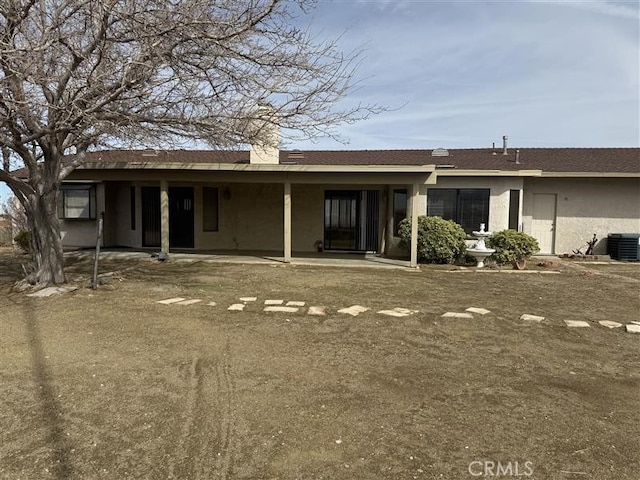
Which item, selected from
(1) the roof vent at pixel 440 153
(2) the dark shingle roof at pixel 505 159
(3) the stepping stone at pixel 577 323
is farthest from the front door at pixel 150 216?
(3) the stepping stone at pixel 577 323

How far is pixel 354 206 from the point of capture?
14.8 meters

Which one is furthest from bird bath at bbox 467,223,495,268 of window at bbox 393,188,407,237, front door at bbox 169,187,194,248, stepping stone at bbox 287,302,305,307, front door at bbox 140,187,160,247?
front door at bbox 140,187,160,247

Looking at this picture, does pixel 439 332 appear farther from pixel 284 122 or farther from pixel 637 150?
pixel 637 150

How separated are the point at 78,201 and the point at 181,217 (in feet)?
11.8

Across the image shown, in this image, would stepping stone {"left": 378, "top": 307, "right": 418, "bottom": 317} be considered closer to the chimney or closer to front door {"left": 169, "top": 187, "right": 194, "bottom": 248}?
the chimney

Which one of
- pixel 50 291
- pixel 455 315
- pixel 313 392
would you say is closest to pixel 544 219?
pixel 455 315

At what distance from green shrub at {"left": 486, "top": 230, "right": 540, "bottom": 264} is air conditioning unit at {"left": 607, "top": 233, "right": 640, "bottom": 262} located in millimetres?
3907

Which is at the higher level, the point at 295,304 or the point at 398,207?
the point at 398,207

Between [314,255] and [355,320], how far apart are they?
7736mm

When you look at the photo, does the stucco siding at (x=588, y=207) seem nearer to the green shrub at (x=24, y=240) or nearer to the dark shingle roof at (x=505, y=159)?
the dark shingle roof at (x=505, y=159)

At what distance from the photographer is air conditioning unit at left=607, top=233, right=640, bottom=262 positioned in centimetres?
1382
